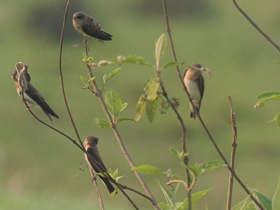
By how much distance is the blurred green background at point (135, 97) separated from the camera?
33.2 ft

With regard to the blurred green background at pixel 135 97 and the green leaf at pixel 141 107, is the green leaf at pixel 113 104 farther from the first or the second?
the blurred green background at pixel 135 97

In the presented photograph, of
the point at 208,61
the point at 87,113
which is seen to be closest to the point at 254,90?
the point at 208,61

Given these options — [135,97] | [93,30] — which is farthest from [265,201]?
[135,97]

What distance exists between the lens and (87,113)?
42.4 feet

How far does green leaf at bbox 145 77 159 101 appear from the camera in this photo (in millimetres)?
1488

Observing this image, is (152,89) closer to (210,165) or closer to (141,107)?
(141,107)

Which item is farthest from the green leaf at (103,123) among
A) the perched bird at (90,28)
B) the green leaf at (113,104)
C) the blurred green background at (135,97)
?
the blurred green background at (135,97)

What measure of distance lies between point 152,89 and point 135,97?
471 inches

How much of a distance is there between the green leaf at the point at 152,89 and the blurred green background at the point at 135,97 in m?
5.78

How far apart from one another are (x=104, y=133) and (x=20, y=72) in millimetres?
10067

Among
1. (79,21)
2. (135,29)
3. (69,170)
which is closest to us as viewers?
(79,21)

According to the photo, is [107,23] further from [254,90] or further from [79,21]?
[79,21]

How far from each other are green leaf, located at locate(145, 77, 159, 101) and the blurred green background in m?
5.78

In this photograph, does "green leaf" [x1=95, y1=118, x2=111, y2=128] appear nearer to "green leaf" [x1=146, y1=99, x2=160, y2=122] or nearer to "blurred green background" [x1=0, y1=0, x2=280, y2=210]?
"green leaf" [x1=146, y1=99, x2=160, y2=122]
